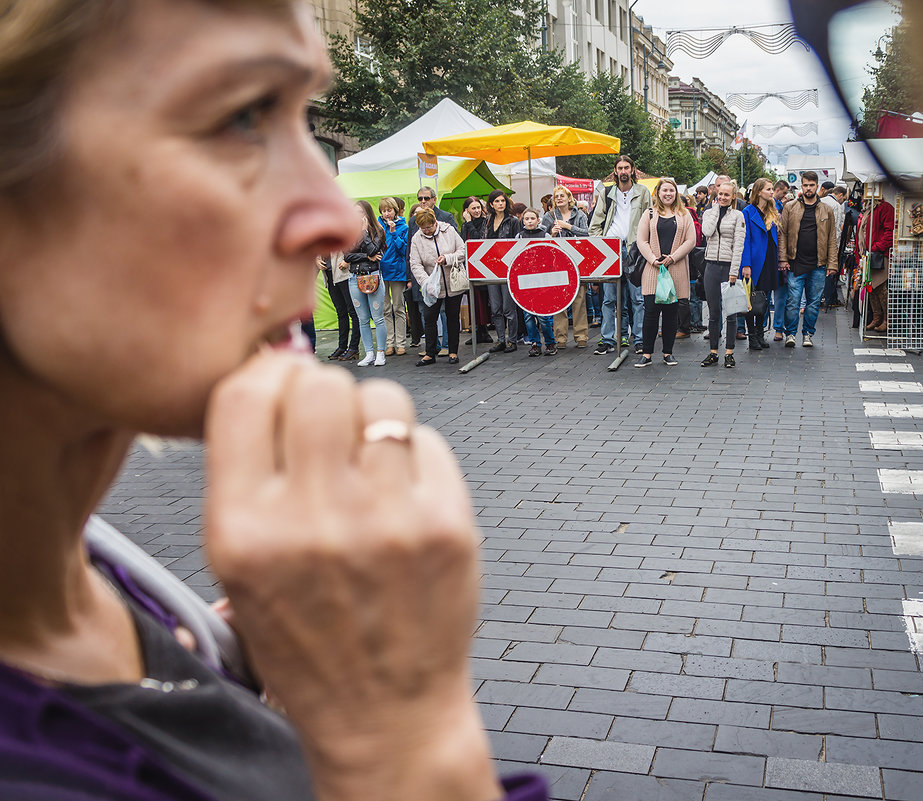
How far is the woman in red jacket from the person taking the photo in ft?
40.4

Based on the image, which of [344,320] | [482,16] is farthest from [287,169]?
[482,16]

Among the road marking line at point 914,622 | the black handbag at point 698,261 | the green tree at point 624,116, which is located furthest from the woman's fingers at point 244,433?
the green tree at point 624,116

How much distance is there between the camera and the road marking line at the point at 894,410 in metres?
8.55

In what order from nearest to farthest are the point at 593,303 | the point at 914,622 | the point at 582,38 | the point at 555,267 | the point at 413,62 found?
1. the point at 914,622
2. the point at 555,267
3. the point at 593,303
4. the point at 413,62
5. the point at 582,38

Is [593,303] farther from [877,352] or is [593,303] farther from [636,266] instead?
[877,352]

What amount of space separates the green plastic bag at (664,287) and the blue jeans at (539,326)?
1.97 m

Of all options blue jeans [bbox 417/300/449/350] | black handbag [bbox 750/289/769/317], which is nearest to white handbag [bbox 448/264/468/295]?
blue jeans [bbox 417/300/449/350]

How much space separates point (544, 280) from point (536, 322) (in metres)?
1.53

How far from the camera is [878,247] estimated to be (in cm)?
1291

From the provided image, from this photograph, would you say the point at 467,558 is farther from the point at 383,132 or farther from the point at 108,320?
the point at 383,132

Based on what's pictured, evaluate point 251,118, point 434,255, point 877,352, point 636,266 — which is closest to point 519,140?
point 434,255

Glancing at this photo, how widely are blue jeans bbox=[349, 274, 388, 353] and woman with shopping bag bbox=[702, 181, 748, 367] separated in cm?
404

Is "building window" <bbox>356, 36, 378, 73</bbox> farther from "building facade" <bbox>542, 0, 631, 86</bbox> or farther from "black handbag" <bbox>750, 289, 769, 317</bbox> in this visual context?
"building facade" <bbox>542, 0, 631, 86</bbox>

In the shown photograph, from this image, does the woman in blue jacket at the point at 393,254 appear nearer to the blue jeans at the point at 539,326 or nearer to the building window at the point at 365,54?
the blue jeans at the point at 539,326
